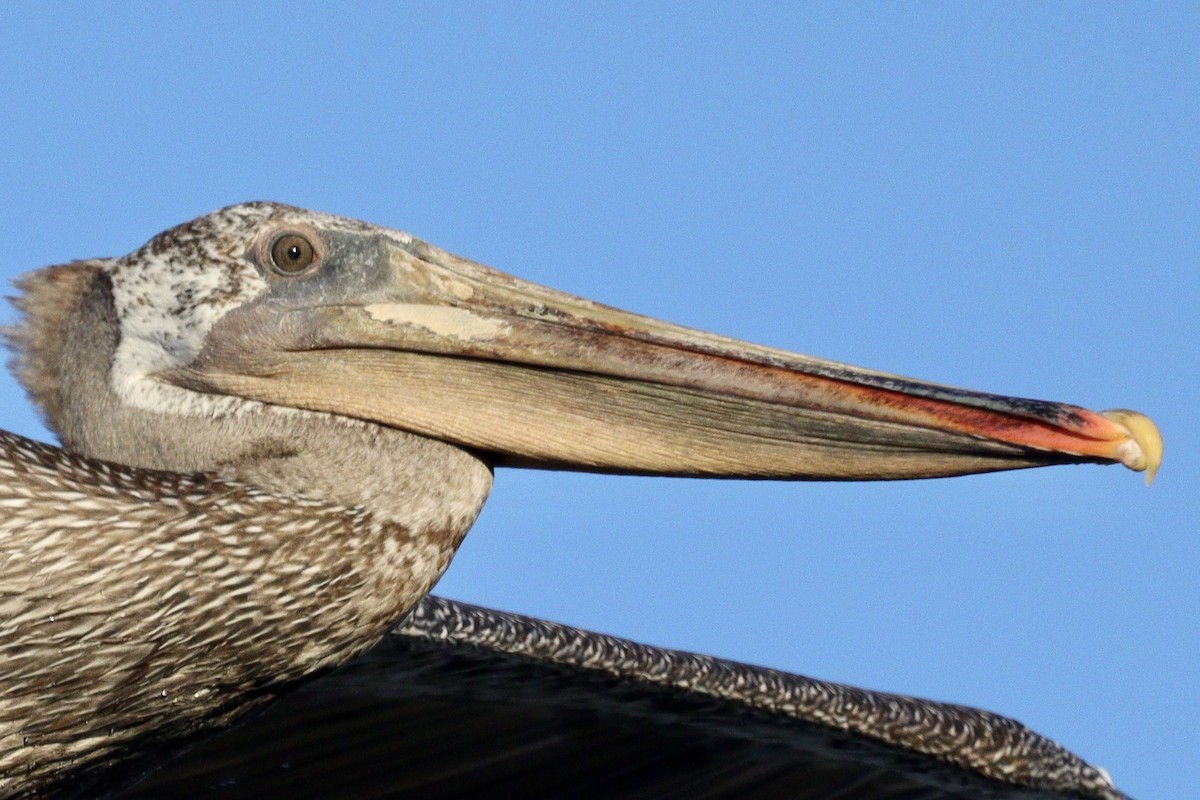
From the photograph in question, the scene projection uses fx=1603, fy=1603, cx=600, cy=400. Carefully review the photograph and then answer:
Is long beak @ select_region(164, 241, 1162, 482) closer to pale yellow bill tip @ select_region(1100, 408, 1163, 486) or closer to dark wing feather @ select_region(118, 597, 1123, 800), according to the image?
pale yellow bill tip @ select_region(1100, 408, 1163, 486)

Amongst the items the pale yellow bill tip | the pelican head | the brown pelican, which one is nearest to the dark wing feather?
the brown pelican

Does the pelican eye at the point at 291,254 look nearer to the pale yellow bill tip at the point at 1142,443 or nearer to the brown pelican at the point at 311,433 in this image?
the brown pelican at the point at 311,433

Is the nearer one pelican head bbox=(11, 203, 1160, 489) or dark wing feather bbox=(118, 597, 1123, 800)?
pelican head bbox=(11, 203, 1160, 489)

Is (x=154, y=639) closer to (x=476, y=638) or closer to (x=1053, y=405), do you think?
(x=1053, y=405)

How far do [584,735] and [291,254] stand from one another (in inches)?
121

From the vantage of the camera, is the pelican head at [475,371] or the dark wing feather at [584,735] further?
the dark wing feather at [584,735]

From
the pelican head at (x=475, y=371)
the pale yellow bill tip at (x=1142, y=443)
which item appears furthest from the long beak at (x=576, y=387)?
the pale yellow bill tip at (x=1142, y=443)

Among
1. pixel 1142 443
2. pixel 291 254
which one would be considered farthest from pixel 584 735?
pixel 1142 443

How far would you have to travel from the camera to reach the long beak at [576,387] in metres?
3.90

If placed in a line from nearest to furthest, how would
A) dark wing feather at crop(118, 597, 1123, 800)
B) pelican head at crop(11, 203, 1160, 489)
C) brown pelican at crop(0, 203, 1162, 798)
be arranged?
brown pelican at crop(0, 203, 1162, 798)
pelican head at crop(11, 203, 1160, 489)
dark wing feather at crop(118, 597, 1123, 800)

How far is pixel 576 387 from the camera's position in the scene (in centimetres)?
396

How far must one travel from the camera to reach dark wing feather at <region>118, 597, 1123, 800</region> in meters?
5.81

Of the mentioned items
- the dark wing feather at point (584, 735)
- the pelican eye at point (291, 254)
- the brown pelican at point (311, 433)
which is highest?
the pelican eye at point (291, 254)

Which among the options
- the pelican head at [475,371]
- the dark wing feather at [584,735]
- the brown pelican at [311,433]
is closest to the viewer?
the brown pelican at [311,433]
